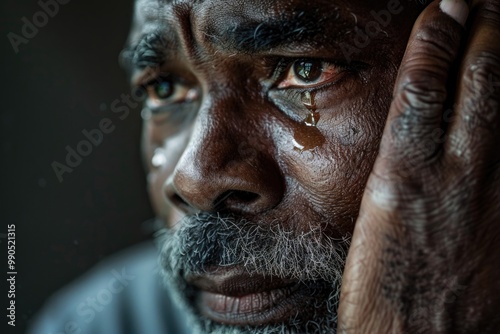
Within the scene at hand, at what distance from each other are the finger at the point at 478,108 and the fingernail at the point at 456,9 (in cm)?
7

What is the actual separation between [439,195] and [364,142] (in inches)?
9.2

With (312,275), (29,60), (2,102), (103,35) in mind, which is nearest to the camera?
(312,275)

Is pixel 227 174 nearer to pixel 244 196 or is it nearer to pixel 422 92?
pixel 244 196

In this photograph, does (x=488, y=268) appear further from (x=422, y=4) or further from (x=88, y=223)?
(x=88, y=223)

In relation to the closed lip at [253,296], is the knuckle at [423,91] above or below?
above

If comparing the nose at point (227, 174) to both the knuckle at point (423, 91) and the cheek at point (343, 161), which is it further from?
the knuckle at point (423, 91)

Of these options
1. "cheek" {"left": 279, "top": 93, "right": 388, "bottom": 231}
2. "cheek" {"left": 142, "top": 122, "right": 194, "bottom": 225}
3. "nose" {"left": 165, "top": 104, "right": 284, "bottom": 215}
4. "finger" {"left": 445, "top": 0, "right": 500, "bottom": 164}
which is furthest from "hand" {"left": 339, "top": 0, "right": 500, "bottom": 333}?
"cheek" {"left": 142, "top": 122, "right": 194, "bottom": 225}

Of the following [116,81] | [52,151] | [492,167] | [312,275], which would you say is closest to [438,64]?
[492,167]

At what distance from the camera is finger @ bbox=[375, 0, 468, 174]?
3.95 ft

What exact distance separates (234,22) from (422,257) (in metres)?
0.65

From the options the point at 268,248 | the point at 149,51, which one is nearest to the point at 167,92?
the point at 149,51

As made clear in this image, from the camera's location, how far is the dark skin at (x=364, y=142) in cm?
121

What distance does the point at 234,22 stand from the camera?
56.1 inches

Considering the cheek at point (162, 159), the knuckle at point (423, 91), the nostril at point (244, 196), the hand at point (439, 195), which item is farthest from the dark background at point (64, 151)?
the knuckle at point (423, 91)
